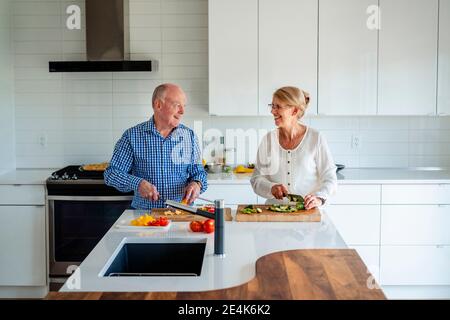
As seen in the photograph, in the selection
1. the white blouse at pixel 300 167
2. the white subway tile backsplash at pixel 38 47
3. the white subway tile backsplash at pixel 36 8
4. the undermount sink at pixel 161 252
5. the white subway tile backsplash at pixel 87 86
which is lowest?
the undermount sink at pixel 161 252

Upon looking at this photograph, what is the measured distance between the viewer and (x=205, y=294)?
6.57 feet

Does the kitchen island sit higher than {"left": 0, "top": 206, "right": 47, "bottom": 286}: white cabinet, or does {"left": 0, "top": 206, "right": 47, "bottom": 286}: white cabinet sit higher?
the kitchen island

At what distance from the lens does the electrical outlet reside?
16.5ft

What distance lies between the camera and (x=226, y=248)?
8.39 feet

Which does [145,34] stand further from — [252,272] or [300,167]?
[252,272]

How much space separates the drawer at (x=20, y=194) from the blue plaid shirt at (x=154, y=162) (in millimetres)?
1248

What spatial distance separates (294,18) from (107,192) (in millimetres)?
1894

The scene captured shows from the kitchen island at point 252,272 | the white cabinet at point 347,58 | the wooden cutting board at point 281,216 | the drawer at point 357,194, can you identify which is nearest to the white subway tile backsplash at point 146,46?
the white cabinet at point 347,58

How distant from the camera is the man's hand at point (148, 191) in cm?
307

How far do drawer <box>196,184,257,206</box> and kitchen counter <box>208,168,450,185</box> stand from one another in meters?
0.04

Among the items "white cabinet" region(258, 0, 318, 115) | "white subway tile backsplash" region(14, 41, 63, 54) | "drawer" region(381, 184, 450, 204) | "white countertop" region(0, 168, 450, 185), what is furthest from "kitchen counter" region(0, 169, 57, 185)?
"drawer" region(381, 184, 450, 204)

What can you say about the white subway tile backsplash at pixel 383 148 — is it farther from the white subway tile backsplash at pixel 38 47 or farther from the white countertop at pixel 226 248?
the white subway tile backsplash at pixel 38 47

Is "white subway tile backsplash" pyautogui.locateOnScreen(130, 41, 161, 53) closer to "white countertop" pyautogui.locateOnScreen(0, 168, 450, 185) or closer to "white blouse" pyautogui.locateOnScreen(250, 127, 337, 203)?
"white countertop" pyautogui.locateOnScreen(0, 168, 450, 185)
